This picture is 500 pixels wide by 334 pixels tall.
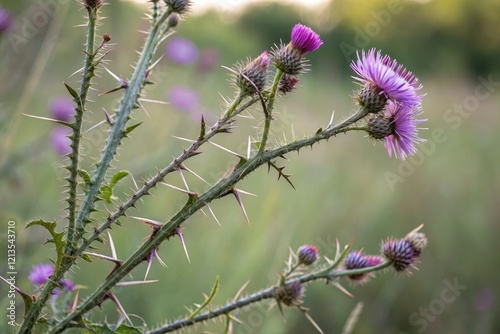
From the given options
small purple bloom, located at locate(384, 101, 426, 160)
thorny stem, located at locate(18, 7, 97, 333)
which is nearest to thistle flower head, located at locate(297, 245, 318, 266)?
small purple bloom, located at locate(384, 101, 426, 160)

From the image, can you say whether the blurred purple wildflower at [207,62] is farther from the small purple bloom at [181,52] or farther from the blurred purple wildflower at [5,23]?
the blurred purple wildflower at [5,23]

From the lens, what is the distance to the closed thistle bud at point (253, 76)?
1282 mm

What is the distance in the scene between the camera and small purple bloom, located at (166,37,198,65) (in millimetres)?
5535

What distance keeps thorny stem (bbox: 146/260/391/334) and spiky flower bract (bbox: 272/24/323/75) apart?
48 cm

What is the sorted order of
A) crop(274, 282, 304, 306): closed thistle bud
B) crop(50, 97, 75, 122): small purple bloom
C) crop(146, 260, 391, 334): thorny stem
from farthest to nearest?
1. crop(50, 97, 75, 122): small purple bloom
2. crop(274, 282, 304, 306): closed thistle bud
3. crop(146, 260, 391, 334): thorny stem

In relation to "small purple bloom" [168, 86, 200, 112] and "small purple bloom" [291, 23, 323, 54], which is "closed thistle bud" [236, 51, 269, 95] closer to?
"small purple bloom" [291, 23, 323, 54]

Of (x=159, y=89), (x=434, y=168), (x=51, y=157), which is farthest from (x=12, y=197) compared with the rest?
(x=434, y=168)

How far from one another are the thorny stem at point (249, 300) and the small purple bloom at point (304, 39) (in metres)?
0.52

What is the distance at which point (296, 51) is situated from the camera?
1.35 meters

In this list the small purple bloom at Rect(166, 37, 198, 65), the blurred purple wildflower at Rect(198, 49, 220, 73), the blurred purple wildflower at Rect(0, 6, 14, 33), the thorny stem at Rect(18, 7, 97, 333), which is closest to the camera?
the thorny stem at Rect(18, 7, 97, 333)

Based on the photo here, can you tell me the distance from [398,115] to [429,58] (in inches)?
1113

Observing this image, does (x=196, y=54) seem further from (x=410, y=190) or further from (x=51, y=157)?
(x=410, y=190)

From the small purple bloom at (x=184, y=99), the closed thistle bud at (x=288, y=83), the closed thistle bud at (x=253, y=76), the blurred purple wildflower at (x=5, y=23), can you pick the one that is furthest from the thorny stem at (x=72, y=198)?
the small purple bloom at (x=184, y=99)

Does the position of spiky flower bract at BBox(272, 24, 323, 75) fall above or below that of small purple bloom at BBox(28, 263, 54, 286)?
above
